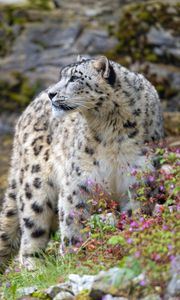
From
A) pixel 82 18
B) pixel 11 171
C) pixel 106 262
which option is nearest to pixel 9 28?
pixel 82 18

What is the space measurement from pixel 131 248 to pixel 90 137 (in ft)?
9.28

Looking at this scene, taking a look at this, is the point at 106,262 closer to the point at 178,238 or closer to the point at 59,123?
the point at 178,238

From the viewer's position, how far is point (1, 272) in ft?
34.1

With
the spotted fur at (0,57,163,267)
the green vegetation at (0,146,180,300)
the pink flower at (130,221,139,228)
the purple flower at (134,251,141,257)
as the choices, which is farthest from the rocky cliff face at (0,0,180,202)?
the purple flower at (134,251,141,257)

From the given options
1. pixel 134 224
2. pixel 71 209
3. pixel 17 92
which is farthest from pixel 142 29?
pixel 134 224

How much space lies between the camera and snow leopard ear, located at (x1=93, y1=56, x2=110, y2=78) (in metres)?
9.12

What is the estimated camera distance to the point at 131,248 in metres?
6.64

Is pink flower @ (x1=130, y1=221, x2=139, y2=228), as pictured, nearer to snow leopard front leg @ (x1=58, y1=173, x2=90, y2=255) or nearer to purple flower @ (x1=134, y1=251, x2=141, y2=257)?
purple flower @ (x1=134, y1=251, x2=141, y2=257)

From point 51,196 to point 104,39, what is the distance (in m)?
5.35

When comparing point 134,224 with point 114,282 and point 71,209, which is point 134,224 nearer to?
point 114,282

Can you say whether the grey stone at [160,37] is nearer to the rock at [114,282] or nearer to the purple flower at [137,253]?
the rock at [114,282]

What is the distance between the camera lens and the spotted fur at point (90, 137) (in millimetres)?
9078

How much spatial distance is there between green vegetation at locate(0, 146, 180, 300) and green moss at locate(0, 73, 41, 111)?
5923mm

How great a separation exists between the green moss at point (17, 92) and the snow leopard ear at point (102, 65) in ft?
19.0
